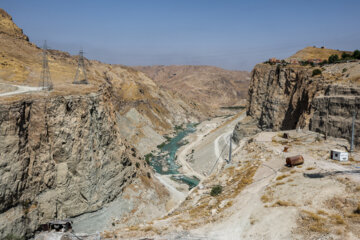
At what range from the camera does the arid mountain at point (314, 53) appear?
6300cm

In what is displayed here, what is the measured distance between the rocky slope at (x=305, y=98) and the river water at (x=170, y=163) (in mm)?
16629

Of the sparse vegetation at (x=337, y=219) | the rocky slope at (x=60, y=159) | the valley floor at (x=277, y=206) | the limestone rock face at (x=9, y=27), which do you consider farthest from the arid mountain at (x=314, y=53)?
the limestone rock face at (x=9, y=27)

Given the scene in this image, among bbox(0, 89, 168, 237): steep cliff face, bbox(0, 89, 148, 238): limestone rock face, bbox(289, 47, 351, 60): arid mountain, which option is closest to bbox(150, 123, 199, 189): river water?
bbox(0, 89, 168, 237): steep cliff face

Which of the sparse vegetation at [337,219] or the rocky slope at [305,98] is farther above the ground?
the rocky slope at [305,98]

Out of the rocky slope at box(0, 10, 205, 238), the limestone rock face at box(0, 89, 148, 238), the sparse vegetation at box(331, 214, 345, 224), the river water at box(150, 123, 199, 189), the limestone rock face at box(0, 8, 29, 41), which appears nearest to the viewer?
the sparse vegetation at box(331, 214, 345, 224)

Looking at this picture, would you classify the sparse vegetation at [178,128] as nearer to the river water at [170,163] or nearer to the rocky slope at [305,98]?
the river water at [170,163]

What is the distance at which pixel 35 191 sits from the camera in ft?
87.9

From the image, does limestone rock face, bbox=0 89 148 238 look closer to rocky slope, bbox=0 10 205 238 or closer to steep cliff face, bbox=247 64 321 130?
rocky slope, bbox=0 10 205 238

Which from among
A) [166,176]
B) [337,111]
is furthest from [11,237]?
[337,111]

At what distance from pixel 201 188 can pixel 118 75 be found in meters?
102

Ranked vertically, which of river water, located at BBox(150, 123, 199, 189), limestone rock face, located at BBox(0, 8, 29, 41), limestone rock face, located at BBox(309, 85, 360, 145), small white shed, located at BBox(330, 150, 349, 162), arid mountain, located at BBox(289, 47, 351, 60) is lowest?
river water, located at BBox(150, 123, 199, 189)

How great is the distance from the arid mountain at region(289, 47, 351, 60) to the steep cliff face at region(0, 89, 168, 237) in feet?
172

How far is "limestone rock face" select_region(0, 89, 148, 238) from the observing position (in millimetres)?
24172

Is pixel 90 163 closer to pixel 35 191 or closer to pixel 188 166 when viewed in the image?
pixel 35 191
